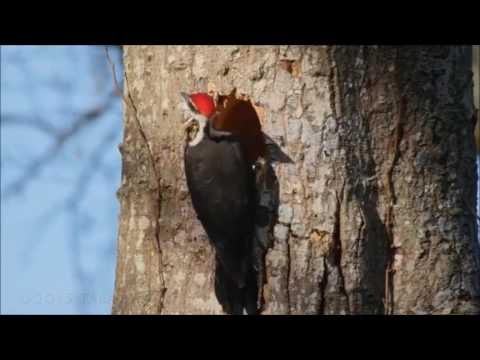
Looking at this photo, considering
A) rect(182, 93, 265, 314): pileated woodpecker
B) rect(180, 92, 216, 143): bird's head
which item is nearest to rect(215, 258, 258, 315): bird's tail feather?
rect(182, 93, 265, 314): pileated woodpecker

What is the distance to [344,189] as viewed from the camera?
261 centimetres

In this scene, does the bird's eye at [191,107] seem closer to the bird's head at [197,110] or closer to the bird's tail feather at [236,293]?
the bird's head at [197,110]

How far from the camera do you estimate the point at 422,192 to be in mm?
2676

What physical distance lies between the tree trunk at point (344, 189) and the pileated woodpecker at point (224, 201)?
0.06 metres

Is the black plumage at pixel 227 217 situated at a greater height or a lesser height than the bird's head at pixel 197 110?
lesser

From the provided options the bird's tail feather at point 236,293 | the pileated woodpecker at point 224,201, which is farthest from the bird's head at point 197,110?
the bird's tail feather at point 236,293

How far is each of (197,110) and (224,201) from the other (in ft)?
0.98

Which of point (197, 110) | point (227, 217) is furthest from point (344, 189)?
point (197, 110)

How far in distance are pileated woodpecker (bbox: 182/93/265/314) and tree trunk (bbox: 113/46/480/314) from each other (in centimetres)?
6

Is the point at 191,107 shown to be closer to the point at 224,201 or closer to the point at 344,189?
the point at 224,201

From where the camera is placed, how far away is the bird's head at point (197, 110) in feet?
8.96
